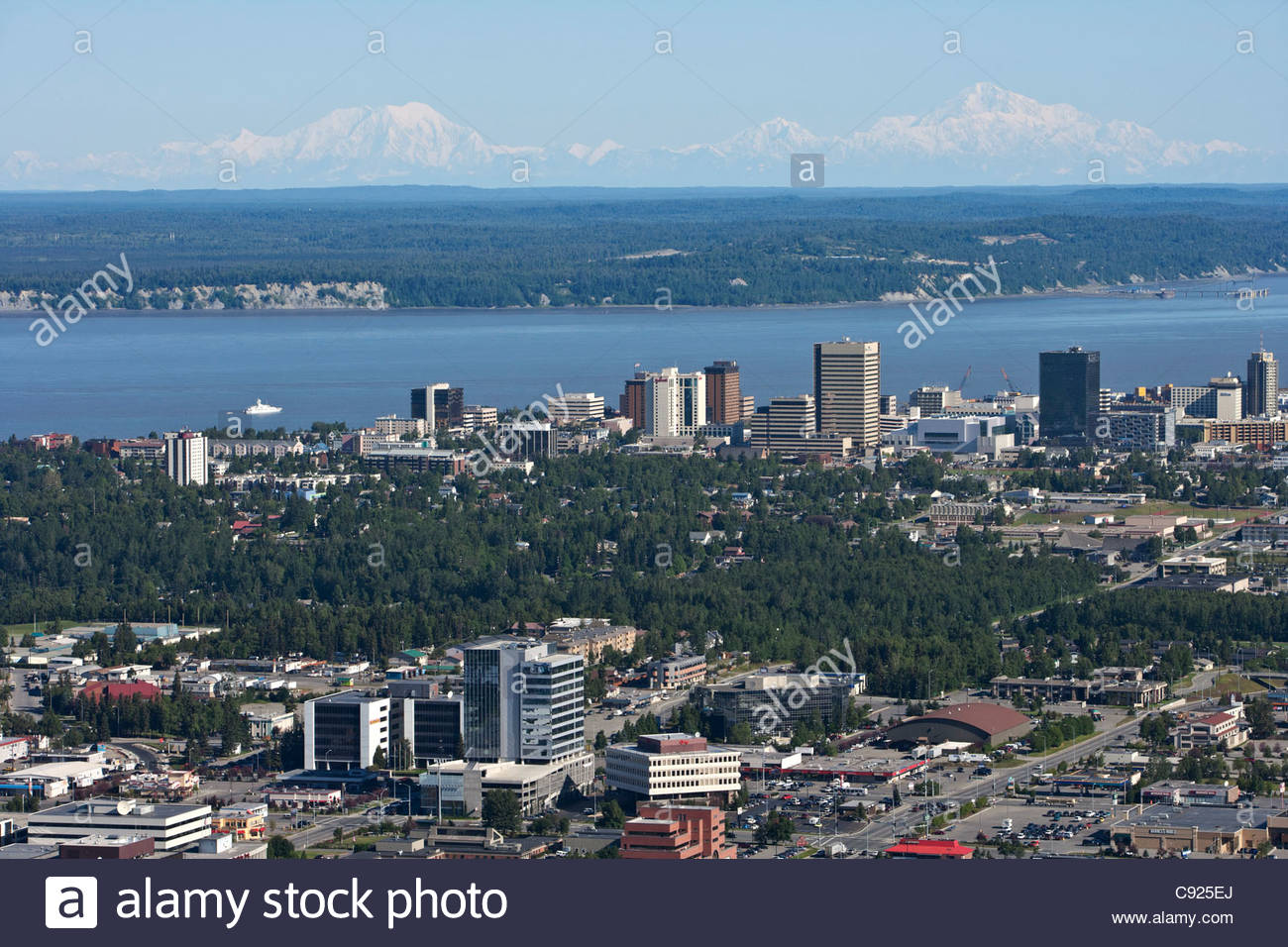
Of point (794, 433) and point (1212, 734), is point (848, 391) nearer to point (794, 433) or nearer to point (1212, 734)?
point (794, 433)

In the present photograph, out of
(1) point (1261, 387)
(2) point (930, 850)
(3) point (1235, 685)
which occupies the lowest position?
(3) point (1235, 685)

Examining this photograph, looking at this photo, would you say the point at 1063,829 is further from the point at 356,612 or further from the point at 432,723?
the point at 356,612

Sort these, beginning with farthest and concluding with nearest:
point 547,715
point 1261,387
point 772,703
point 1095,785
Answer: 1. point 1261,387
2. point 772,703
3. point 547,715
4. point 1095,785

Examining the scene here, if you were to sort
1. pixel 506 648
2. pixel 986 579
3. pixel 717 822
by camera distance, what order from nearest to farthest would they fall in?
pixel 717 822 < pixel 506 648 < pixel 986 579

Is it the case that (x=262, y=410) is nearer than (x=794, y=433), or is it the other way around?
(x=794, y=433)

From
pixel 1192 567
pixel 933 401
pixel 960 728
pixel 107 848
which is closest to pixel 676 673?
pixel 960 728

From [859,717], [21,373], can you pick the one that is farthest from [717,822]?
[21,373]

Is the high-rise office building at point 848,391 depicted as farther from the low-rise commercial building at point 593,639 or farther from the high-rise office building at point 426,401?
the low-rise commercial building at point 593,639
